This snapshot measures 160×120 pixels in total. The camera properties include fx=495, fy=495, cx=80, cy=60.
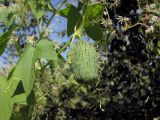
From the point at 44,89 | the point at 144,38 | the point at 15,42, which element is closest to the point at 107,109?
the point at 144,38

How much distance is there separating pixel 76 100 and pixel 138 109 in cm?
68

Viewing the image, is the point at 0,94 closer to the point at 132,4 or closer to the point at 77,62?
the point at 77,62

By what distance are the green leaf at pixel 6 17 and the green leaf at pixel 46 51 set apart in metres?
0.21

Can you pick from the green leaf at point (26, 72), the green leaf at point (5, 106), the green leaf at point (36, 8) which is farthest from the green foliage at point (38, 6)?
the green leaf at point (5, 106)

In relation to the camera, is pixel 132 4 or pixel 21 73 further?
pixel 132 4

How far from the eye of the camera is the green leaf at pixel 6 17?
1511mm

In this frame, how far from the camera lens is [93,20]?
1463mm

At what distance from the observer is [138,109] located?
11.0 feet

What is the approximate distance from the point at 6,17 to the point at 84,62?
0.36 m

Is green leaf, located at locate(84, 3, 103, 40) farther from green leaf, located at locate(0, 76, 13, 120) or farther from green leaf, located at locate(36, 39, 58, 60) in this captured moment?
green leaf, located at locate(0, 76, 13, 120)

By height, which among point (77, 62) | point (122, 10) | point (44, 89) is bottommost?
point (44, 89)

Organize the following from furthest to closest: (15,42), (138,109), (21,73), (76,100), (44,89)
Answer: (76,100) → (138,109) → (44,89) → (15,42) → (21,73)

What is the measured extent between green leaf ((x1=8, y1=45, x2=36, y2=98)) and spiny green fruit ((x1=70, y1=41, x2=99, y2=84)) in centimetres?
11

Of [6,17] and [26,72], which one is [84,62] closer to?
[26,72]
